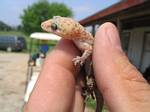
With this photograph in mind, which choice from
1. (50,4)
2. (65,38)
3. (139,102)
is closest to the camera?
(139,102)

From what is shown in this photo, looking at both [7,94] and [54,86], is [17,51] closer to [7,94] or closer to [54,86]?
[7,94]

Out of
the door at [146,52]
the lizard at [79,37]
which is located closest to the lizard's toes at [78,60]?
the lizard at [79,37]

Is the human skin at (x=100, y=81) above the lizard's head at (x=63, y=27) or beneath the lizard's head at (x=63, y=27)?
beneath

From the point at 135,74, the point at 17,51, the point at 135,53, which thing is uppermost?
the point at 135,74

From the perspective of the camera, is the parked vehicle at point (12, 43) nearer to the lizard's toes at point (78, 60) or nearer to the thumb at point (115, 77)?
the lizard's toes at point (78, 60)

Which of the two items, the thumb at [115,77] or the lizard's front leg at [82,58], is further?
the lizard's front leg at [82,58]

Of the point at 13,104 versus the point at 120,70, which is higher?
the point at 120,70

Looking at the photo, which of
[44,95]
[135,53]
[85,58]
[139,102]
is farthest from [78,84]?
[135,53]
